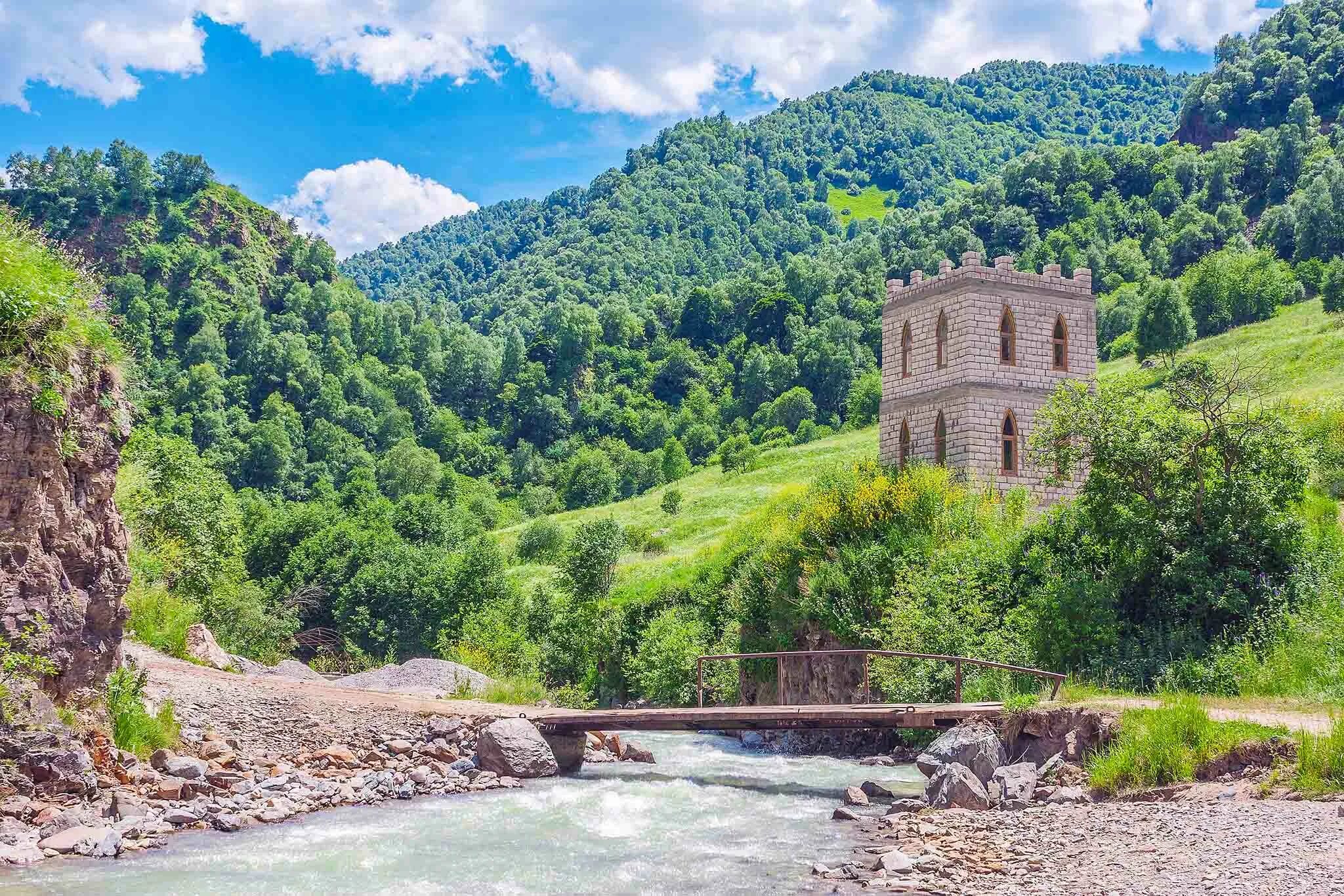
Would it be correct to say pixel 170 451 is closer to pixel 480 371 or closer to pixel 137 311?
pixel 137 311

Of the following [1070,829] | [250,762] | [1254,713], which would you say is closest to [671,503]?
[250,762]

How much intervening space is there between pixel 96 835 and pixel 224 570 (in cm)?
3389

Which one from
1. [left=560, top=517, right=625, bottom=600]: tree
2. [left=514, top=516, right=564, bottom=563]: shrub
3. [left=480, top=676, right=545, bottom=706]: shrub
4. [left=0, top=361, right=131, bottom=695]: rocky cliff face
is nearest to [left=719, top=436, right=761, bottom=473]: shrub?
[left=514, top=516, right=564, bottom=563]: shrub

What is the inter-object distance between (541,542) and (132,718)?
200 ft

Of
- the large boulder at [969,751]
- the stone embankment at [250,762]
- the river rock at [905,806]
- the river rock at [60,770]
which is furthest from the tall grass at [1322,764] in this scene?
the river rock at [60,770]

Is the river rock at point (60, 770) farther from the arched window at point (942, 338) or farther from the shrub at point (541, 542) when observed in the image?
the shrub at point (541, 542)

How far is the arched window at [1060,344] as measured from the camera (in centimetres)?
3844

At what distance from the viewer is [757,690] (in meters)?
39.2

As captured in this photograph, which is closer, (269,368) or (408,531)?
(408,531)

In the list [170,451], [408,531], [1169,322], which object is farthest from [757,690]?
[1169,322]

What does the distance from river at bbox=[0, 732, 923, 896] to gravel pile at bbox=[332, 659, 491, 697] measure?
1057 centimetres

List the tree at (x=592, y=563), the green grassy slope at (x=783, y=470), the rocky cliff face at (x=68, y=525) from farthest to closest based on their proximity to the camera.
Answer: the green grassy slope at (x=783, y=470)
the tree at (x=592, y=563)
the rocky cliff face at (x=68, y=525)

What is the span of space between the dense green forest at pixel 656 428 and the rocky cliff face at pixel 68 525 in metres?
8.43

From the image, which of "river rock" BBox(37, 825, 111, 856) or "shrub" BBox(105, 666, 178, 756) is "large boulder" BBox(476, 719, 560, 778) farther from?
"river rock" BBox(37, 825, 111, 856)
